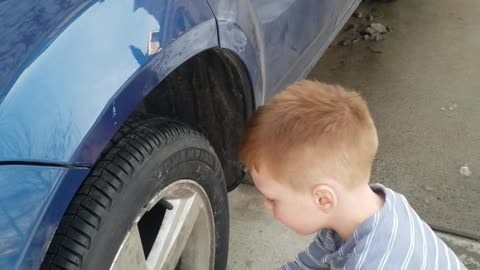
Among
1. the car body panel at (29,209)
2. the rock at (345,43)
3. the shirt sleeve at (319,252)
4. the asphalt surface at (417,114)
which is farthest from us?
the rock at (345,43)

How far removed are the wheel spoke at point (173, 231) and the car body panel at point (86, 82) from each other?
1.37ft

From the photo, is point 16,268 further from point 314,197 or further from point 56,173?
point 314,197

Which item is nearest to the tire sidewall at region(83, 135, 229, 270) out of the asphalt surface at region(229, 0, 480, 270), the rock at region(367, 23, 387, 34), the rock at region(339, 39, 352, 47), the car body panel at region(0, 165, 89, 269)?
the car body panel at region(0, 165, 89, 269)

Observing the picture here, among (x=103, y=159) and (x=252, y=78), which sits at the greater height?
(x=103, y=159)

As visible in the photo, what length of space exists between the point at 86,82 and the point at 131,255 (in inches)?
18.0

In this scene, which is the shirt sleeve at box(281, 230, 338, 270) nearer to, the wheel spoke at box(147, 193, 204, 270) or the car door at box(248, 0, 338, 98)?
the wheel spoke at box(147, 193, 204, 270)

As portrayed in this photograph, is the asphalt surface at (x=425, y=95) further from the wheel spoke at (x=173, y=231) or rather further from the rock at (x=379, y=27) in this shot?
the wheel spoke at (x=173, y=231)

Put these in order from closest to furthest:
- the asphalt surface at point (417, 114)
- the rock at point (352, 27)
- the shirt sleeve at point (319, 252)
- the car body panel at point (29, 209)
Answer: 1. the car body panel at point (29, 209)
2. the shirt sleeve at point (319, 252)
3. the asphalt surface at point (417, 114)
4. the rock at point (352, 27)

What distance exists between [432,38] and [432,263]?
316 centimetres

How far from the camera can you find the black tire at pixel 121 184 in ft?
4.25

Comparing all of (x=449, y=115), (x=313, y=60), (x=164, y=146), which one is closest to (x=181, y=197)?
(x=164, y=146)

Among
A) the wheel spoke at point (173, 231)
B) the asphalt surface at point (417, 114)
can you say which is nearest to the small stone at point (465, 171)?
the asphalt surface at point (417, 114)

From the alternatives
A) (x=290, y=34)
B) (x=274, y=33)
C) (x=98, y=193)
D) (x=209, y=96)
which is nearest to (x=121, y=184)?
(x=98, y=193)

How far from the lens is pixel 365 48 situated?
426 cm
